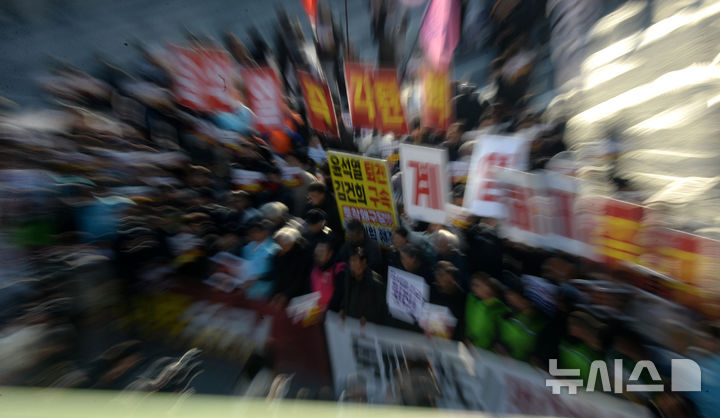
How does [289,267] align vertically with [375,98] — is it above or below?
below

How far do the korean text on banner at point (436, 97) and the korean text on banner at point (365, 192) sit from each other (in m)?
0.29

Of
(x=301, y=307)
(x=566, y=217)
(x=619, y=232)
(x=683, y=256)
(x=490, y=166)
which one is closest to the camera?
(x=683, y=256)

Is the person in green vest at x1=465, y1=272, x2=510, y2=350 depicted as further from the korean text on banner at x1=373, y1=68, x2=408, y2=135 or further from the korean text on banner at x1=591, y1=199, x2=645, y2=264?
the korean text on banner at x1=373, y1=68, x2=408, y2=135

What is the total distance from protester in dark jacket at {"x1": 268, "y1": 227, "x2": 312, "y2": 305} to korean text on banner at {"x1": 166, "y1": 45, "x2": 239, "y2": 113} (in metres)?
0.63

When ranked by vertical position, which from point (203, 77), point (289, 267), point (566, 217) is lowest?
point (289, 267)

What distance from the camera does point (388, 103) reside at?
1.96 metres

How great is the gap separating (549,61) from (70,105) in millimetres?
1879

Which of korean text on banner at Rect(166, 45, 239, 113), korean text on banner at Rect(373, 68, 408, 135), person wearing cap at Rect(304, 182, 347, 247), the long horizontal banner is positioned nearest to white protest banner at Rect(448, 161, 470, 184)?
the long horizontal banner

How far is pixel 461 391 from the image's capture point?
73.6 inches

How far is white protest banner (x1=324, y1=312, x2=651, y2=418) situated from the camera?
5.46ft

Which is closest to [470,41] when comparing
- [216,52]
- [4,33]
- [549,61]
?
[549,61]

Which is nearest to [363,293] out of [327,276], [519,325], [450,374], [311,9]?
[327,276]

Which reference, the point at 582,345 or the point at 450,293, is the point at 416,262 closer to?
the point at 450,293

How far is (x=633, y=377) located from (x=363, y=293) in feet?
3.51
